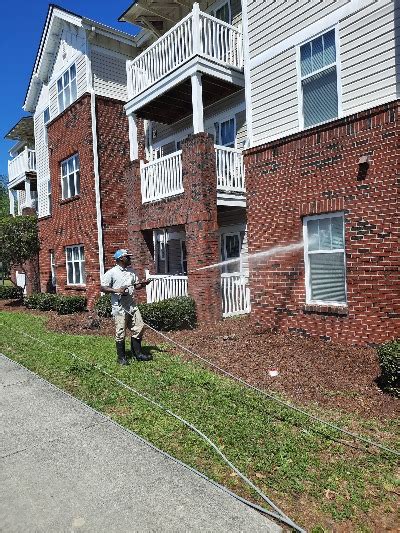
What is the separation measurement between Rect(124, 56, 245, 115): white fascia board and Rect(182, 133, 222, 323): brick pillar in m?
1.84

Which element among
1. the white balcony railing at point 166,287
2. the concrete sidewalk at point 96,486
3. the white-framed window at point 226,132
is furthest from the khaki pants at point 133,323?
the white-framed window at point 226,132

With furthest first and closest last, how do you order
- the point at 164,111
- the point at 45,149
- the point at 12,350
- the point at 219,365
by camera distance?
1. the point at 45,149
2. the point at 164,111
3. the point at 12,350
4. the point at 219,365

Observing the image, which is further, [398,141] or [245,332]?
[245,332]

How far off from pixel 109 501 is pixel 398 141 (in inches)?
274

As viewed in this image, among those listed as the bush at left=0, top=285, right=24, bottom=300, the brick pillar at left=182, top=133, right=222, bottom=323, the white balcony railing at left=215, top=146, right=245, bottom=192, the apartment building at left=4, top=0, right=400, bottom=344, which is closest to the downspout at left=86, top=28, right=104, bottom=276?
the apartment building at left=4, top=0, right=400, bottom=344

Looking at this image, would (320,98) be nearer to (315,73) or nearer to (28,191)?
(315,73)

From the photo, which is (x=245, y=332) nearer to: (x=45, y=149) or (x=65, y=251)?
(x=65, y=251)

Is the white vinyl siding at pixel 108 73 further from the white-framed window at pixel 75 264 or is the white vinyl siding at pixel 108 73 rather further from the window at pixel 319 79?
the window at pixel 319 79

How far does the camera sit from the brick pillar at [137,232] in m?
13.7

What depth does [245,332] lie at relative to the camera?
982 centimetres

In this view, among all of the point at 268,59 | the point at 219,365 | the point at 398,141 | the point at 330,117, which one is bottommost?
the point at 219,365

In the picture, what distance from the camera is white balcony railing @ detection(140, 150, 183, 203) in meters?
12.2

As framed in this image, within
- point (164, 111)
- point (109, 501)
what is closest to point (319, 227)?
point (109, 501)

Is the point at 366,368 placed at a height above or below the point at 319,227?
below
